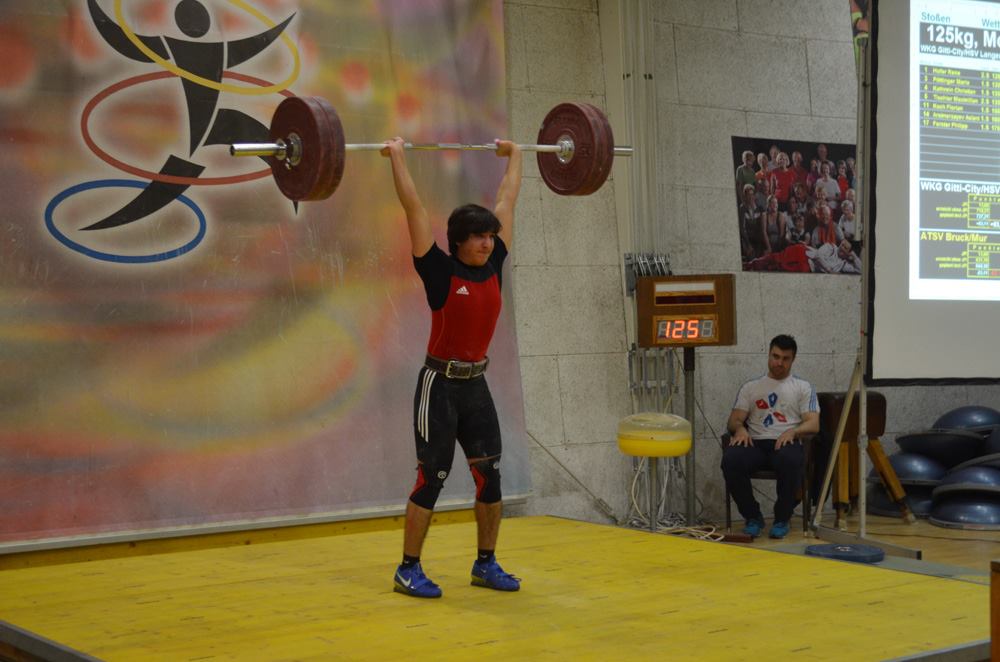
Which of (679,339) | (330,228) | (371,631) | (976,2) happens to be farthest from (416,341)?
(976,2)

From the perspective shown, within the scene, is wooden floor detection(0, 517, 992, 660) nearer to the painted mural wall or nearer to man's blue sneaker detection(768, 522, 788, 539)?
the painted mural wall

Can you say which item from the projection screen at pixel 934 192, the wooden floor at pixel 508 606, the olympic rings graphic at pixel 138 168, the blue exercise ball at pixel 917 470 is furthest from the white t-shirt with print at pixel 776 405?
the olympic rings graphic at pixel 138 168

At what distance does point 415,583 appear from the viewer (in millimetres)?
3809

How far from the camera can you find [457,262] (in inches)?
149

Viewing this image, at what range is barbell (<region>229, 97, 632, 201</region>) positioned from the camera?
3686mm

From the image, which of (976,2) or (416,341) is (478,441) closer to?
(416,341)

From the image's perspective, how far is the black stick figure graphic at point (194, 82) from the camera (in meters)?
5.01

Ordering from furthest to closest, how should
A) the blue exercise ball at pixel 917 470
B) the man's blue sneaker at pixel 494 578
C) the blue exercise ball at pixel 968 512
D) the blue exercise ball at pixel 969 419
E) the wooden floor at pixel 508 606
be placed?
the blue exercise ball at pixel 969 419 → the blue exercise ball at pixel 917 470 → the blue exercise ball at pixel 968 512 → the man's blue sneaker at pixel 494 578 → the wooden floor at pixel 508 606

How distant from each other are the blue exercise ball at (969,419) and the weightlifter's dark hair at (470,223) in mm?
4020

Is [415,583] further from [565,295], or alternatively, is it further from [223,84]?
[565,295]

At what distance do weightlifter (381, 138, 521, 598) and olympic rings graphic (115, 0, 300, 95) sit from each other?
174 centimetres

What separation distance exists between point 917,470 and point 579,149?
3.38 m

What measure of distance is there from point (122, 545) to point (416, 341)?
158 cm

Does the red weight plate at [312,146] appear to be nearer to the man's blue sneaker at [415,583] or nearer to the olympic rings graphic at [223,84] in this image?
the man's blue sneaker at [415,583]
